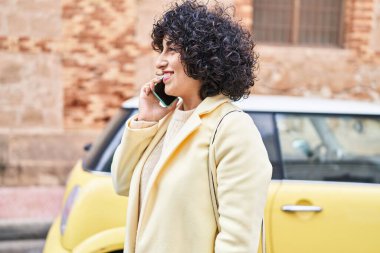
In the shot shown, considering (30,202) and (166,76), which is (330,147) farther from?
(30,202)

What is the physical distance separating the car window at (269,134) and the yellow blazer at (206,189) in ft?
4.53

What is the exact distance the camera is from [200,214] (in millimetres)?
1737

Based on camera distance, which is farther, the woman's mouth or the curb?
the curb

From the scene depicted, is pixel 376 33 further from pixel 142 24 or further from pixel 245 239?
pixel 245 239

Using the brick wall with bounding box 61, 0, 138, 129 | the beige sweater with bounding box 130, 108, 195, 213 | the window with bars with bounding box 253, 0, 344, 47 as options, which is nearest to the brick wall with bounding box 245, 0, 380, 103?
the window with bars with bounding box 253, 0, 344, 47

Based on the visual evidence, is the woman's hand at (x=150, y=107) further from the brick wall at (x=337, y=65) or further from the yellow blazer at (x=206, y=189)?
the brick wall at (x=337, y=65)

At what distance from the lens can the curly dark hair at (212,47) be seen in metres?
1.80

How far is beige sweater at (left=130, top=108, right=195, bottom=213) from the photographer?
194cm

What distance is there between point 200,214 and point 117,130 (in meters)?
1.76

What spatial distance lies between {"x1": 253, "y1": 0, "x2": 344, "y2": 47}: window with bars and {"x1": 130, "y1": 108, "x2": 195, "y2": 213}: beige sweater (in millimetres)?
6169

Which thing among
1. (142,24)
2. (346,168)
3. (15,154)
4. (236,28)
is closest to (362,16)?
(142,24)

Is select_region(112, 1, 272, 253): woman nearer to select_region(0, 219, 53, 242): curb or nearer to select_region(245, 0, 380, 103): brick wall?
select_region(0, 219, 53, 242): curb

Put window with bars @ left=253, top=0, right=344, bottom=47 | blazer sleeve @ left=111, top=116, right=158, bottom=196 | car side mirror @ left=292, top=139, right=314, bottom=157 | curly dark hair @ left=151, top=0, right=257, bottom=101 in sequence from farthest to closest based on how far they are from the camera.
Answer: window with bars @ left=253, top=0, right=344, bottom=47 → car side mirror @ left=292, top=139, right=314, bottom=157 → blazer sleeve @ left=111, top=116, right=158, bottom=196 → curly dark hair @ left=151, top=0, right=257, bottom=101

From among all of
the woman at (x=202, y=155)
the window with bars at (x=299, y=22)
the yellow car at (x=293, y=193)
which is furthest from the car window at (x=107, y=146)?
the window with bars at (x=299, y=22)
